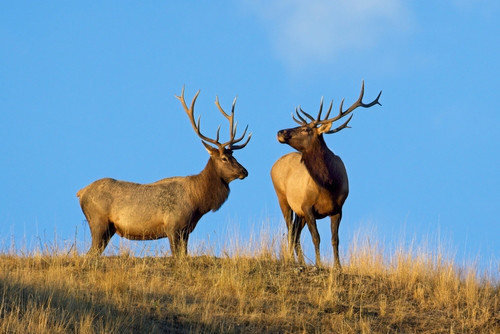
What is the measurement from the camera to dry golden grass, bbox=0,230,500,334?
8.98 metres

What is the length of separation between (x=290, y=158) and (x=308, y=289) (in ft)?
14.6

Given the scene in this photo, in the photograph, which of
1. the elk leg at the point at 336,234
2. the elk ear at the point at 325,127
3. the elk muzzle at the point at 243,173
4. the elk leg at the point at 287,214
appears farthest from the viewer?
the elk leg at the point at 287,214

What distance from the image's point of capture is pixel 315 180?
13.2m

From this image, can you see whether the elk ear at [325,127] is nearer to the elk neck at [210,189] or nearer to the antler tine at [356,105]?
the antler tine at [356,105]

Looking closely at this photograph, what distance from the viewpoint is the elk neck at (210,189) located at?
44.4 feet

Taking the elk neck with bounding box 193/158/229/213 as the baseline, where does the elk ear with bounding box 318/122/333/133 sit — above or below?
above

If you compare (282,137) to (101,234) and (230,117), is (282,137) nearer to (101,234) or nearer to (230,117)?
(230,117)

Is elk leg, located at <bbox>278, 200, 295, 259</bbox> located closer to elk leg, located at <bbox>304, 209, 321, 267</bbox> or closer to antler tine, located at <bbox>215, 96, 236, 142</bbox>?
elk leg, located at <bbox>304, 209, 321, 267</bbox>

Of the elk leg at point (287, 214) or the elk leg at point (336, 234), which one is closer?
the elk leg at point (336, 234)

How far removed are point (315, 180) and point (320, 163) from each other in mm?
333

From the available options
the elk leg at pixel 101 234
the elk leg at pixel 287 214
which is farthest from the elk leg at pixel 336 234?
the elk leg at pixel 101 234

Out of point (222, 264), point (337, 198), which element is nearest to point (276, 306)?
point (222, 264)

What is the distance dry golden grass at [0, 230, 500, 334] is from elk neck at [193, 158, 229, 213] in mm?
1520

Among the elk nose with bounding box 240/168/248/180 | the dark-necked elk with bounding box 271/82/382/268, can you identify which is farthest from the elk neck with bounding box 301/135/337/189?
the elk nose with bounding box 240/168/248/180
